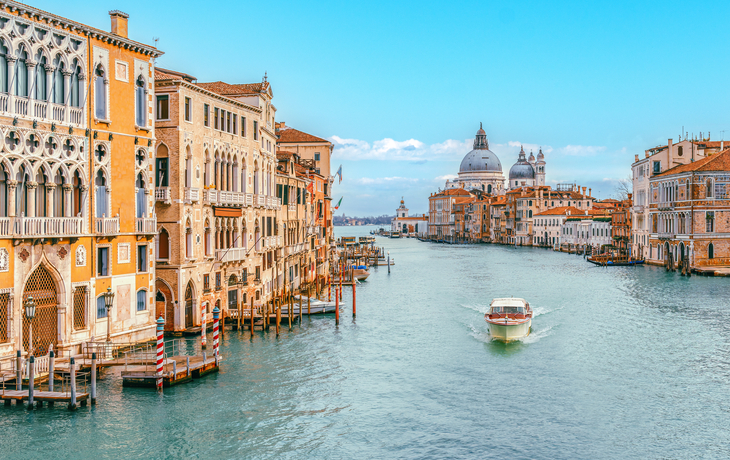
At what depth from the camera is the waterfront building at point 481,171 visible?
15488cm

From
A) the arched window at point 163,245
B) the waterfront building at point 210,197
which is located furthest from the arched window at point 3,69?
the arched window at point 163,245

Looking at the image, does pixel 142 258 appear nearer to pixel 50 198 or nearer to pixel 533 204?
pixel 50 198

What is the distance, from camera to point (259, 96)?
26.4 metres

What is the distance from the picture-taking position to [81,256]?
674 inches

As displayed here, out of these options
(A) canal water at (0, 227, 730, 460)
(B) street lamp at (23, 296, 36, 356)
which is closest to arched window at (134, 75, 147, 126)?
(B) street lamp at (23, 296, 36, 356)

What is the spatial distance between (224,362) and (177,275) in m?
3.63

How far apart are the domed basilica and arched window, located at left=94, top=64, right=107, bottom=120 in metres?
131

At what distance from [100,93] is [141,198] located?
3075 millimetres

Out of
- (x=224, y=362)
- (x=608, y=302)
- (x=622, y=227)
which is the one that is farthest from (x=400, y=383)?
(x=622, y=227)

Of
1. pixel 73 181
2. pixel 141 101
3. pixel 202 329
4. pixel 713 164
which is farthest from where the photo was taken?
pixel 713 164

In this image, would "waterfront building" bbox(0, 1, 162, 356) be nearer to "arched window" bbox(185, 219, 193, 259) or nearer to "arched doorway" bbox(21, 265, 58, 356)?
"arched doorway" bbox(21, 265, 58, 356)

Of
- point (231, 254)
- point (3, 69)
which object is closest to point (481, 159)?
point (231, 254)

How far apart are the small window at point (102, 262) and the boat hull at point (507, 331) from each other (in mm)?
12245

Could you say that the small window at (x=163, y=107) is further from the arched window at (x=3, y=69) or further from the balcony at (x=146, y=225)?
the arched window at (x=3, y=69)
